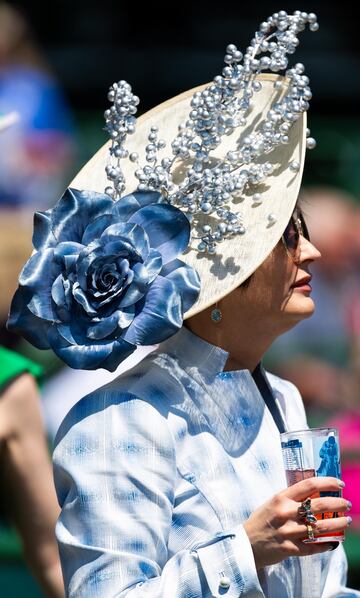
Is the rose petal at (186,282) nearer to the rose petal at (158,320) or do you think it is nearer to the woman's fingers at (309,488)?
the rose petal at (158,320)

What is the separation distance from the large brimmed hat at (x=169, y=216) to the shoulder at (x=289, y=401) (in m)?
0.44

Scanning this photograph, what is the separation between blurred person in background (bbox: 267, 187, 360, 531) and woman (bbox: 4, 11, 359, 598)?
2.93 meters

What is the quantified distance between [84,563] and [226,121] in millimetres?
877

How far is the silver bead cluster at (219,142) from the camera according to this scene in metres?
2.34

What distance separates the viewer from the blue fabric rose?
2225 millimetres

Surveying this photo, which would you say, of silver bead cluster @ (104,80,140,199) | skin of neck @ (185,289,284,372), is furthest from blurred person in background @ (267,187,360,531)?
silver bead cluster @ (104,80,140,199)

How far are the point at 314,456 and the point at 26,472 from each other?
128cm

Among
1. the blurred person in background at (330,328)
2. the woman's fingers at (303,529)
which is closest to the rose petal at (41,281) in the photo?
the woman's fingers at (303,529)

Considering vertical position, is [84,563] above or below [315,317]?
above

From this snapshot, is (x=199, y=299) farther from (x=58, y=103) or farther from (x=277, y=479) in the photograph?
(x=58, y=103)

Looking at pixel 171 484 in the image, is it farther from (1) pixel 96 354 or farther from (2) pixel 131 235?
(2) pixel 131 235

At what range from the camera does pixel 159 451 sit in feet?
7.32

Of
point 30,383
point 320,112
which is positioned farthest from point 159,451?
point 320,112

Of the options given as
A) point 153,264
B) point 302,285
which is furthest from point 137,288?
point 302,285
